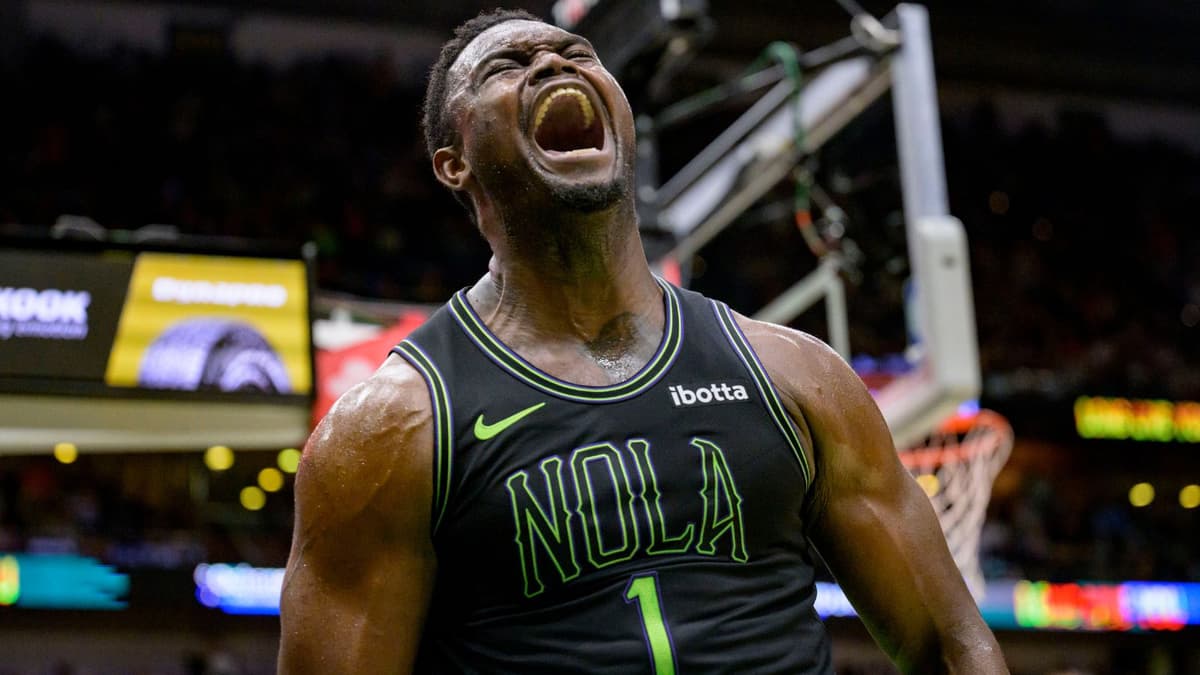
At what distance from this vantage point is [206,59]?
1841cm

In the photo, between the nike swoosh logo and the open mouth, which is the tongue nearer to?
the open mouth

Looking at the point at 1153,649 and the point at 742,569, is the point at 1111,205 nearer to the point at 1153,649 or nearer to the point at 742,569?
the point at 1153,649

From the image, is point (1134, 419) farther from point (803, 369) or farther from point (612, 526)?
point (612, 526)

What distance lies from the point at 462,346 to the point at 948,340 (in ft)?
12.0

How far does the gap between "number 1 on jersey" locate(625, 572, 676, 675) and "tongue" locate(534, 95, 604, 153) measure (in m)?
0.71

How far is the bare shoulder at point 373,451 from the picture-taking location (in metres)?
2.06

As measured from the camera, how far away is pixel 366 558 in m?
2.06

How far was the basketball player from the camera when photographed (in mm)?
2037

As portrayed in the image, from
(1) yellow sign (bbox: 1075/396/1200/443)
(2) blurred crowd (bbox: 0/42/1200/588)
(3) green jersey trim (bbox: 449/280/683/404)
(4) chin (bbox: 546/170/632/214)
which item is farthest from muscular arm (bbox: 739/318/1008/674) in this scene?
(1) yellow sign (bbox: 1075/396/1200/443)

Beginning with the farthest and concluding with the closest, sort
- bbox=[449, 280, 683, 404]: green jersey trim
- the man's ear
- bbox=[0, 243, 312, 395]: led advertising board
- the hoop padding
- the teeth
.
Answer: the hoop padding < bbox=[0, 243, 312, 395]: led advertising board < the man's ear < the teeth < bbox=[449, 280, 683, 404]: green jersey trim

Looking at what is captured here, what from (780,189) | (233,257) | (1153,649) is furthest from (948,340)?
(1153,649)

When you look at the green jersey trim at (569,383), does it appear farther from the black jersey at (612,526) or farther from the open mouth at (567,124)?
the open mouth at (567,124)

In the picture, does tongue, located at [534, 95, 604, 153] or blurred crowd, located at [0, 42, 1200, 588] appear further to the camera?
blurred crowd, located at [0, 42, 1200, 588]

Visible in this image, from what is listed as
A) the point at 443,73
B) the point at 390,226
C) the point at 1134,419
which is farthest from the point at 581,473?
the point at 1134,419
